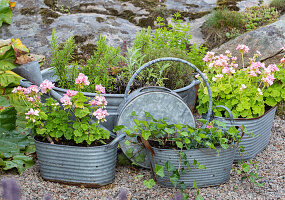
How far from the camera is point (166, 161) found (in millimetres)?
2262

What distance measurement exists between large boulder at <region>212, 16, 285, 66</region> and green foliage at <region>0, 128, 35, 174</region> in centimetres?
312

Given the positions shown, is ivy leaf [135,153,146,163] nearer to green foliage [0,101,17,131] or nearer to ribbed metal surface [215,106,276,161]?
ribbed metal surface [215,106,276,161]

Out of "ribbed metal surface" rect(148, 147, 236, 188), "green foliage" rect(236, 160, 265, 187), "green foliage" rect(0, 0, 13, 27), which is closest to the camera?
"ribbed metal surface" rect(148, 147, 236, 188)

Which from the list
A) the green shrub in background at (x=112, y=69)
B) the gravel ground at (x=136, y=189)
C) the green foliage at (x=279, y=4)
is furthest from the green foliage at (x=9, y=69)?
the green foliage at (x=279, y=4)

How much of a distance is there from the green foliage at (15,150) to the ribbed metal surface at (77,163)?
26cm

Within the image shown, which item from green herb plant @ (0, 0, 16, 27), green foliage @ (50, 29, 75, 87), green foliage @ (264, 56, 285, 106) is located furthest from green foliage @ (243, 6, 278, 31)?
green foliage @ (50, 29, 75, 87)

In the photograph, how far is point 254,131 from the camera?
109 inches

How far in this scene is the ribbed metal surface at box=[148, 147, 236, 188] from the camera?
225 cm

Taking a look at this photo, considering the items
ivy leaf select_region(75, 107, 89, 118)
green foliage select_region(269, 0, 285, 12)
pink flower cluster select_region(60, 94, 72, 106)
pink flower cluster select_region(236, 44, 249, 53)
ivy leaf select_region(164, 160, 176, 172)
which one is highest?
pink flower cluster select_region(236, 44, 249, 53)

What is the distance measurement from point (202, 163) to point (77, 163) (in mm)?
893

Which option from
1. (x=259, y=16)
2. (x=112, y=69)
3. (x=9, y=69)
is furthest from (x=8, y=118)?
(x=259, y=16)

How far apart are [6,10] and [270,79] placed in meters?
3.31

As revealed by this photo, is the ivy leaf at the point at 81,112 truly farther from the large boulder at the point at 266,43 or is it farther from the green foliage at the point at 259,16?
the green foliage at the point at 259,16

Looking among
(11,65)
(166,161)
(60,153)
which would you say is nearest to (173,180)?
(166,161)
